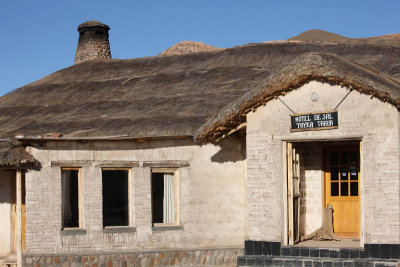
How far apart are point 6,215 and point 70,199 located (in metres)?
1.93

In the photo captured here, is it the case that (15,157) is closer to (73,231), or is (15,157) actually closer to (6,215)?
(73,231)

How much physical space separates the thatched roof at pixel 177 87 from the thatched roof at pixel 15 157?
1745 mm

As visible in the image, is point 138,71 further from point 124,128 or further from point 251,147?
point 251,147

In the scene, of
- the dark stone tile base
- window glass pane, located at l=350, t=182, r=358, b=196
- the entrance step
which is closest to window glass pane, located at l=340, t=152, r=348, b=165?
window glass pane, located at l=350, t=182, r=358, b=196

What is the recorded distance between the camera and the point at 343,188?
16.2m

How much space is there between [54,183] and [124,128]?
7.33 feet

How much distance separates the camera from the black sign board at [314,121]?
13.8 m

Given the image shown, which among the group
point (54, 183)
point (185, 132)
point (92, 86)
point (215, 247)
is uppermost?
point (92, 86)

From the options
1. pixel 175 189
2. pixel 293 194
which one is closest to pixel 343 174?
pixel 293 194

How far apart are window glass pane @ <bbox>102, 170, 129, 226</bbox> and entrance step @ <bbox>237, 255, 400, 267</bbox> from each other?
139 inches

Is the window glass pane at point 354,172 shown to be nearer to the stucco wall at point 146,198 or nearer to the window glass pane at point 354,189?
the window glass pane at point 354,189

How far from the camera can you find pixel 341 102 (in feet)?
45.2

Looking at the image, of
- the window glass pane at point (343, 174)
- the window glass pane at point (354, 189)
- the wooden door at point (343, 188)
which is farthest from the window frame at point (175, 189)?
the window glass pane at point (354, 189)

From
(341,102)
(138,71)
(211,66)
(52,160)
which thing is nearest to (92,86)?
(138,71)
